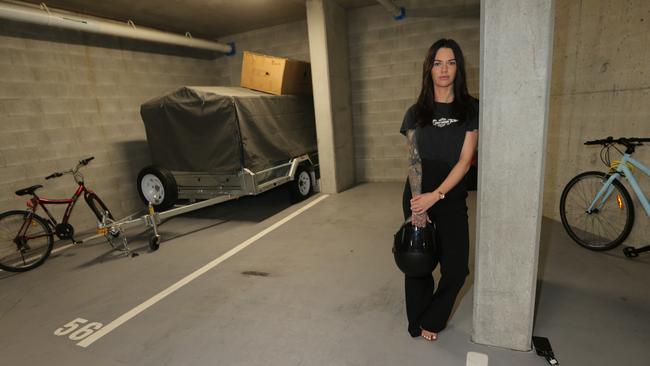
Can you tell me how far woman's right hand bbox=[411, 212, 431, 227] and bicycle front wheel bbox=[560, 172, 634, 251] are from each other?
230 cm

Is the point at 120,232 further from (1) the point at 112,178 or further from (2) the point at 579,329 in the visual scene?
(2) the point at 579,329

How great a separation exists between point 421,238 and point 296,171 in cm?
398

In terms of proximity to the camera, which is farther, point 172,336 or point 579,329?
point 172,336

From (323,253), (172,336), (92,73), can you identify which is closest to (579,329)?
(323,253)

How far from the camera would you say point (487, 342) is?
6.45ft

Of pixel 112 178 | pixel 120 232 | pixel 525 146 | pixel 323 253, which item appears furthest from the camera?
pixel 112 178

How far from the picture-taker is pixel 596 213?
3184 mm

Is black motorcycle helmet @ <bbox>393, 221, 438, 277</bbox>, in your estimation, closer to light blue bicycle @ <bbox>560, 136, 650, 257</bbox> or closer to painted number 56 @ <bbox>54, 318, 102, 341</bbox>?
light blue bicycle @ <bbox>560, 136, 650, 257</bbox>

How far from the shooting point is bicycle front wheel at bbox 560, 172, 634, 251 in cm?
294

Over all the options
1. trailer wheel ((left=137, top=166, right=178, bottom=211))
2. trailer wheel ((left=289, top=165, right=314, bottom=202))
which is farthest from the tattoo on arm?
trailer wheel ((left=137, top=166, right=178, bottom=211))

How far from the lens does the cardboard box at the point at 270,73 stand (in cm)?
551

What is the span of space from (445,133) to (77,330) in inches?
114

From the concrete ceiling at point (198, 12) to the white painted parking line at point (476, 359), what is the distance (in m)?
5.44

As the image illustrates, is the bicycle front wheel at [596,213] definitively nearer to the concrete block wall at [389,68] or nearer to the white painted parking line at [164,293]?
the concrete block wall at [389,68]
